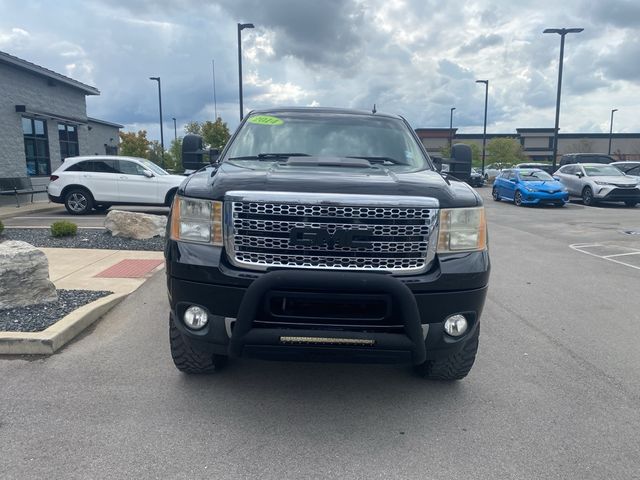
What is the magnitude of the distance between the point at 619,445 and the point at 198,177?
3013mm

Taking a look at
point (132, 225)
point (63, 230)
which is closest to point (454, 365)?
point (132, 225)

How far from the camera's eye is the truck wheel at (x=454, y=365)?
3.56 metres

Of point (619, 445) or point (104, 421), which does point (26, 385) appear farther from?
point (619, 445)

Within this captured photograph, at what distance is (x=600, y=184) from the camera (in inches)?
733

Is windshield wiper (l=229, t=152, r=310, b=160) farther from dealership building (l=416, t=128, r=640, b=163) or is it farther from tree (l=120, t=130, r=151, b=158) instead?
dealership building (l=416, t=128, r=640, b=163)

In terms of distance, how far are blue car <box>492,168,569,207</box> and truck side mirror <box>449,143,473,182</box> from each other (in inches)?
604

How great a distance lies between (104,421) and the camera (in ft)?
10.4

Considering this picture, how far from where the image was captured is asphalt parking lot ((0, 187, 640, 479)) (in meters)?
2.77

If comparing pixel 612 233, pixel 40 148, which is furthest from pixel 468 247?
pixel 40 148

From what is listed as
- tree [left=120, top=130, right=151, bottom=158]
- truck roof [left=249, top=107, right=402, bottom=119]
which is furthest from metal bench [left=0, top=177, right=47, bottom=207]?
tree [left=120, top=130, right=151, bottom=158]

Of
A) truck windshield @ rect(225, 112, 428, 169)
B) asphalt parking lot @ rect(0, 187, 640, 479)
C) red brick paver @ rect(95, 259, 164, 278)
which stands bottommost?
asphalt parking lot @ rect(0, 187, 640, 479)

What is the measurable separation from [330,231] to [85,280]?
15.0ft

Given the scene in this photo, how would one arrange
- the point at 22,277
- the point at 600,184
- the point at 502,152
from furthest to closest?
the point at 502,152 < the point at 600,184 < the point at 22,277

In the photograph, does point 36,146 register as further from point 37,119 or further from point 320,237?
point 320,237
